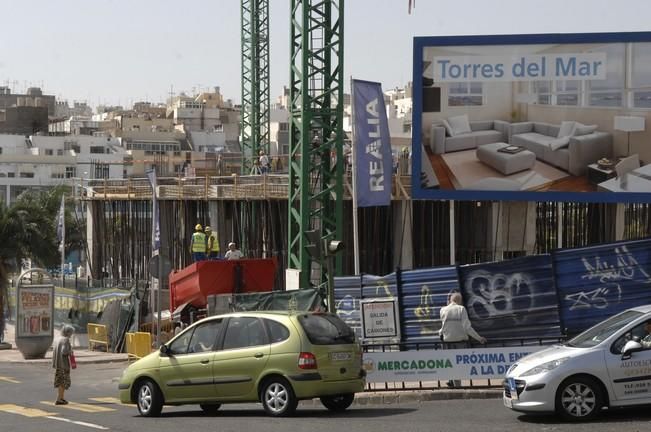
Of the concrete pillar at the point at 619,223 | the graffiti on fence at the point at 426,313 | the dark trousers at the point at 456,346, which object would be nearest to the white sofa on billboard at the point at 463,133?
the graffiti on fence at the point at 426,313

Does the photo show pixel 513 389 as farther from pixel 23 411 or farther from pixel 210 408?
pixel 23 411

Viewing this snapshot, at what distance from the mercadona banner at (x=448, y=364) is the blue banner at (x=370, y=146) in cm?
821

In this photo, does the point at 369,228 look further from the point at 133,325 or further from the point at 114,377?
the point at 114,377

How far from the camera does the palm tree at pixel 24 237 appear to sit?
4288 cm

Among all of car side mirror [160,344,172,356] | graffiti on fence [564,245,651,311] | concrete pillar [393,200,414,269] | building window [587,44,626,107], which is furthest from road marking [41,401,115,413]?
concrete pillar [393,200,414,269]

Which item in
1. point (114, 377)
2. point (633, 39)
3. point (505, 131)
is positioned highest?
point (633, 39)

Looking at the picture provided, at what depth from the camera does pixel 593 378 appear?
14.3 meters

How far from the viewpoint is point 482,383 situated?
63.3ft

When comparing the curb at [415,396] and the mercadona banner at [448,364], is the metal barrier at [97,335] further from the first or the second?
the mercadona banner at [448,364]

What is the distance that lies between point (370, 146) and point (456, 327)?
29.0ft

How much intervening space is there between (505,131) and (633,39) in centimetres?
342

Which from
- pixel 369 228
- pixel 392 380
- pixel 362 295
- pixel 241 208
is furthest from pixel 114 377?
pixel 241 208

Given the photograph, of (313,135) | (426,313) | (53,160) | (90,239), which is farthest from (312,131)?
(53,160)

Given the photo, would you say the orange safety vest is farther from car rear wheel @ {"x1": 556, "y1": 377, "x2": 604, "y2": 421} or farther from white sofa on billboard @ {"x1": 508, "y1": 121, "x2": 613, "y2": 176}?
car rear wheel @ {"x1": 556, "y1": 377, "x2": 604, "y2": 421}
